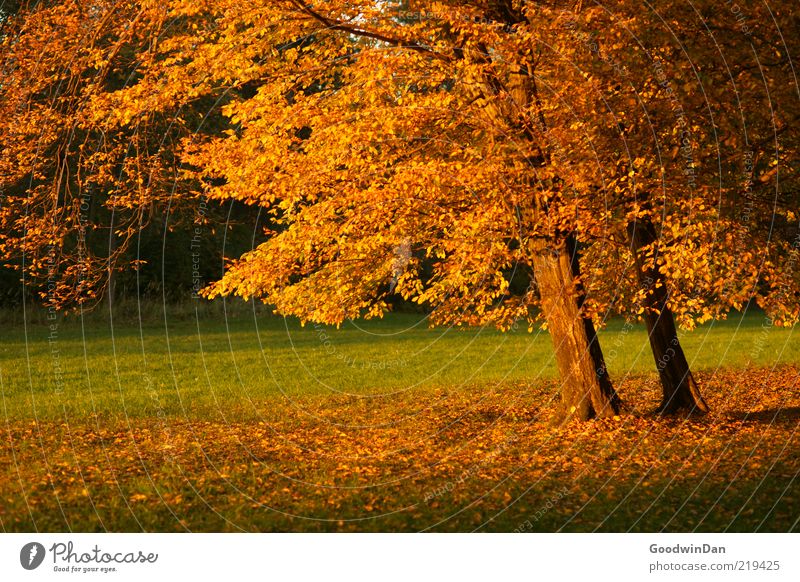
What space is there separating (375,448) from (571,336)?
3522 millimetres

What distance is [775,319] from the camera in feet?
47.6

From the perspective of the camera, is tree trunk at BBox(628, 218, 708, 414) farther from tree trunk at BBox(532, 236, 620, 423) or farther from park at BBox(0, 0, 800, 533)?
tree trunk at BBox(532, 236, 620, 423)

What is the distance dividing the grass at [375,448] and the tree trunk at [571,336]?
44 cm

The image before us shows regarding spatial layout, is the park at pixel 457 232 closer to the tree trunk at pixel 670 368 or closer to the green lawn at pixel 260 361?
the tree trunk at pixel 670 368

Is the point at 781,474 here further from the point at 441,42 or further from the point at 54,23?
the point at 54,23

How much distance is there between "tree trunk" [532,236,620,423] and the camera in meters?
14.7

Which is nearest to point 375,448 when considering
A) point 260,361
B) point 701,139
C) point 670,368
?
point 670,368

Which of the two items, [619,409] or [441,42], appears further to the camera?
[619,409]

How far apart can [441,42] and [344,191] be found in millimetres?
2743

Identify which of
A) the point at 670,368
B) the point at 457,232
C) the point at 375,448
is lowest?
the point at 375,448

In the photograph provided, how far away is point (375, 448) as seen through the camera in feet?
47.3

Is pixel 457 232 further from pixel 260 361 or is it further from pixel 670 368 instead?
Result: pixel 260 361

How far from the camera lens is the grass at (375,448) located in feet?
34.3

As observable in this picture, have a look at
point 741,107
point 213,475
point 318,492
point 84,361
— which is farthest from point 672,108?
point 84,361
